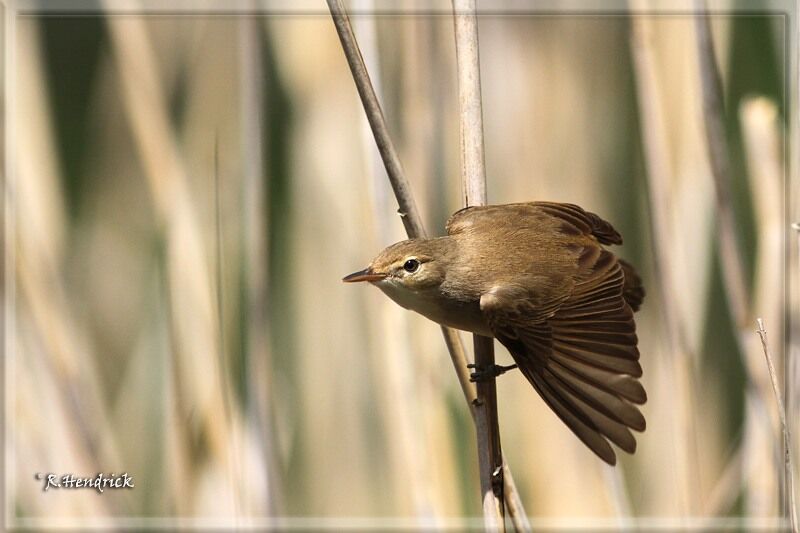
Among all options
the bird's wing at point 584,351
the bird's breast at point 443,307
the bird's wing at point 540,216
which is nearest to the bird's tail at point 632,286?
the bird's wing at point 540,216

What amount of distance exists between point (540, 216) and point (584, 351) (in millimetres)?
333

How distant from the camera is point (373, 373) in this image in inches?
93.5

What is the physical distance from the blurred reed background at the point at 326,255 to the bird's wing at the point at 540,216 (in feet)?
1.07

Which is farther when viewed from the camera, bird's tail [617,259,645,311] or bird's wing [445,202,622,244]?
bird's tail [617,259,645,311]

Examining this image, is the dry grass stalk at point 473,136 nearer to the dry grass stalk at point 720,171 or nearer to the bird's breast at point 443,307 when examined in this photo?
the bird's breast at point 443,307

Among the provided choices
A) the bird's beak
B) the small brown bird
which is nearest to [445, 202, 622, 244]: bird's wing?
the small brown bird

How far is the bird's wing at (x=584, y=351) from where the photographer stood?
1.56 m

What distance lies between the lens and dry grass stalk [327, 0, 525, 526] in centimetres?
139

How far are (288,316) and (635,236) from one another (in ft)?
3.59

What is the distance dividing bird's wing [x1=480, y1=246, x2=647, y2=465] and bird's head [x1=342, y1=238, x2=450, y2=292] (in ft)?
0.41

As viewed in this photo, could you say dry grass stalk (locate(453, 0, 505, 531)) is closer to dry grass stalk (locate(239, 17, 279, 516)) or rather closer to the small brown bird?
the small brown bird

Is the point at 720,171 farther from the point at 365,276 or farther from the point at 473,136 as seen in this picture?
the point at 365,276

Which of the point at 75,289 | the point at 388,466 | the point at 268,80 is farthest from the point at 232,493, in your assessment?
the point at 268,80

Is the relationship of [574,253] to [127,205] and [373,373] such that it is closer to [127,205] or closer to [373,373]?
[373,373]
